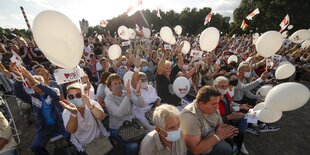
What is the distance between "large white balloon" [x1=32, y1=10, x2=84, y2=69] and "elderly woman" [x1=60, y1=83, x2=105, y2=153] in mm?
412

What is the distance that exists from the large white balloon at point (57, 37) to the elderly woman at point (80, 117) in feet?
1.35

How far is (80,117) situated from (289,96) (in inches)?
127

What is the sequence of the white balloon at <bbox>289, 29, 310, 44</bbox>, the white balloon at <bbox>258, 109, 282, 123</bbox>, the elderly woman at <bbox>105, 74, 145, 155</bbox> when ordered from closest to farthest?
the elderly woman at <bbox>105, 74, 145, 155</bbox> → the white balloon at <bbox>258, 109, 282, 123</bbox> → the white balloon at <bbox>289, 29, 310, 44</bbox>

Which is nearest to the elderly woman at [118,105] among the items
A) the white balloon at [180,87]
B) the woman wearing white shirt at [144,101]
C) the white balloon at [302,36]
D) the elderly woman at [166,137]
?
the woman wearing white shirt at [144,101]

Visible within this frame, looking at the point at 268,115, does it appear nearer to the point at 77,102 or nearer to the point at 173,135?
the point at 173,135

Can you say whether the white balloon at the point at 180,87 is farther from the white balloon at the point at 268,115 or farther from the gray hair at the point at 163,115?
the gray hair at the point at 163,115

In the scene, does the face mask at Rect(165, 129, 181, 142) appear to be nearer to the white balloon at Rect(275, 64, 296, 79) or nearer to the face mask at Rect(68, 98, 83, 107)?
the face mask at Rect(68, 98, 83, 107)

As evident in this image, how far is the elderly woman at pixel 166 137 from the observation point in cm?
224

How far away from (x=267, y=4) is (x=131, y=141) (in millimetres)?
36772

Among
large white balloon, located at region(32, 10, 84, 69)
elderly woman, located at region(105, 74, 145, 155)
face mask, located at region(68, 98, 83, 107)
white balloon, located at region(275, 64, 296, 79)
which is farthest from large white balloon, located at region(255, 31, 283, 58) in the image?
face mask, located at region(68, 98, 83, 107)

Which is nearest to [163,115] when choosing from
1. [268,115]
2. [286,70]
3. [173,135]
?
[173,135]

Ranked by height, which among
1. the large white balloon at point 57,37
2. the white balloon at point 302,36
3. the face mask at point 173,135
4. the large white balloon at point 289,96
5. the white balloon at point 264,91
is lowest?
the white balloon at point 264,91

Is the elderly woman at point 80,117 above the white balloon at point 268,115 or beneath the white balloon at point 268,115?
above

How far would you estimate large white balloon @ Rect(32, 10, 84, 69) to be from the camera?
245 centimetres
